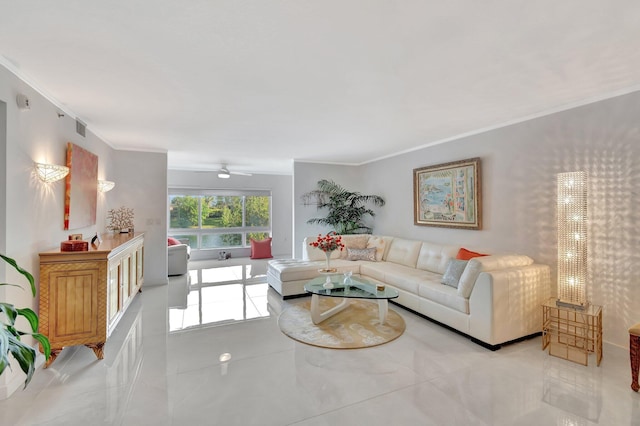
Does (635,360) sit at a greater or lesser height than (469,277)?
lesser

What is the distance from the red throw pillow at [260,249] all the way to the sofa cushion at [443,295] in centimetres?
552

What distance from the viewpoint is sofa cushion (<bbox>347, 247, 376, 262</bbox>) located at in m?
5.46

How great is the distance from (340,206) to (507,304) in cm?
415

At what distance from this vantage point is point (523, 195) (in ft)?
12.4

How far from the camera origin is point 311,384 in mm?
2426

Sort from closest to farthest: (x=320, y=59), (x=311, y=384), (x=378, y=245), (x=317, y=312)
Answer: (x=320, y=59), (x=311, y=384), (x=317, y=312), (x=378, y=245)

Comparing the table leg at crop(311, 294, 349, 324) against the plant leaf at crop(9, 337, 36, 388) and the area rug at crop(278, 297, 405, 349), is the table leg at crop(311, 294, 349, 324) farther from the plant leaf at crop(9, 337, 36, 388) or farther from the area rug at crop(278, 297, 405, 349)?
the plant leaf at crop(9, 337, 36, 388)

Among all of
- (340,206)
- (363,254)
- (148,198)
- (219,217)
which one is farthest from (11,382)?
(219,217)

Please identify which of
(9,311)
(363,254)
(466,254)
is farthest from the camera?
(363,254)

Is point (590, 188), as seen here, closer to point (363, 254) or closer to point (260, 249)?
point (363, 254)

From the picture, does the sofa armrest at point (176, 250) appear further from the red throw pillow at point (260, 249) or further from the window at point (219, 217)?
the red throw pillow at point (260, 249)

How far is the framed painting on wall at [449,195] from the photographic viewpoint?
14.3ft

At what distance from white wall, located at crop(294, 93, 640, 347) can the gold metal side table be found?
32 cm

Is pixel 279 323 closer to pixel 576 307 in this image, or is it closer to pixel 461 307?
pixel 461 307
